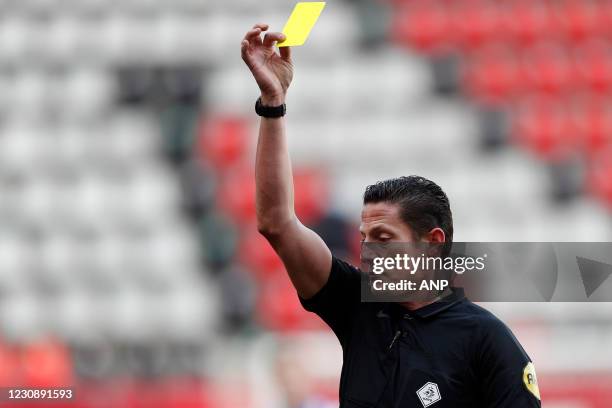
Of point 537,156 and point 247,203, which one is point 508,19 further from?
point 247,203

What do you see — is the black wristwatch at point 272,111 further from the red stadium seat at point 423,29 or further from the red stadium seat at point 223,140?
the red stadium seat at point 423,29

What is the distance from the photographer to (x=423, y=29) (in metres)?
9.75

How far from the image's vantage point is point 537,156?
29.1 feet

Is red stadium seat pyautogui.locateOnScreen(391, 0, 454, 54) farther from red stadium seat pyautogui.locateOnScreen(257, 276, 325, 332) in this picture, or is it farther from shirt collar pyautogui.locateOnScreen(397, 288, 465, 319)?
shirt collar pyautogui.locateOnScreen(397, 288, 465, 319)

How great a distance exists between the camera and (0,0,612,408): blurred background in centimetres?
763

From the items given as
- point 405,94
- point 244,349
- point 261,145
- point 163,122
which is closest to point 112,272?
point 163,122

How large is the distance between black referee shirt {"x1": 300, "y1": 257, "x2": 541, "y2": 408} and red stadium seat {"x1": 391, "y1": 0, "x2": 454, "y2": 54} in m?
7.47

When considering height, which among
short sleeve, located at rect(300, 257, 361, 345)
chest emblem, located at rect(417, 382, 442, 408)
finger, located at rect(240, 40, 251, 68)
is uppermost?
finger, located at rect(240, 40, 251, 68)

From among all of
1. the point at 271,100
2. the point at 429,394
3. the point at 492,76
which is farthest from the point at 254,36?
the point at 492,76

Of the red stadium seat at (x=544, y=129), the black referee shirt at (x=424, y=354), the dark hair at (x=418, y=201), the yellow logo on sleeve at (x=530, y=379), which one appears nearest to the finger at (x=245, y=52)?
the dark hair at (x=418, y=201)

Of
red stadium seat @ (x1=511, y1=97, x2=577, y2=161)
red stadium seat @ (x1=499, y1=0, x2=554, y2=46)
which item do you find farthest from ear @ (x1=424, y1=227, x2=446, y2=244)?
red stadium seat @ (x1=499, y1=0, x2=554, y2=46)

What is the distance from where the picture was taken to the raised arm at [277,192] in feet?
7.84

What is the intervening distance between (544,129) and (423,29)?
156 cm

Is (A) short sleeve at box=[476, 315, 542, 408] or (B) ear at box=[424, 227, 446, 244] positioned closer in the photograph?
(A) short sleeve at box=[476, 315, 542, 408]
